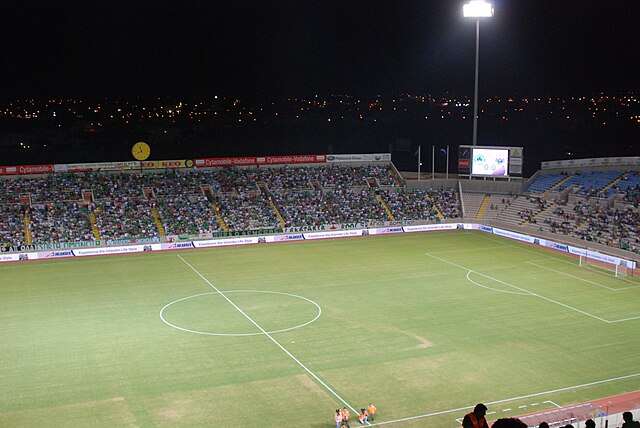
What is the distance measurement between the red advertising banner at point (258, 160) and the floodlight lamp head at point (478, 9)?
21.1 meters

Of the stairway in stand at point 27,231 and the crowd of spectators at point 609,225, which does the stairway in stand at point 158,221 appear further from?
the crowd of spectators at point 609,225

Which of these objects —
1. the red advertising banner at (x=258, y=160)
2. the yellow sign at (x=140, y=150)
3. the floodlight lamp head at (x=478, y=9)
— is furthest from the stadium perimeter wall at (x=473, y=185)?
the yellow sign at (x=140, y=150)

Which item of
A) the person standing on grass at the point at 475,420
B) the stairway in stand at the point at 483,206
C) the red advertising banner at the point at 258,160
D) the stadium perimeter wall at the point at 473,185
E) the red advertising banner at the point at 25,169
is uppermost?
the red advertising banner at the point at 258,160

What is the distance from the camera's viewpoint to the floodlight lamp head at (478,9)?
59562 millimetres

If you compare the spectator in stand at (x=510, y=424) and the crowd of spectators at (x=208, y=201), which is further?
the crowd of spectators at (x=208, y=201)

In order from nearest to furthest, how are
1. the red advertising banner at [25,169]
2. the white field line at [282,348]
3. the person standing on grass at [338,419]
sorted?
the person standing on grass at [338,419] < the white field line at [282,348] < the red advertising banner at [25,169]

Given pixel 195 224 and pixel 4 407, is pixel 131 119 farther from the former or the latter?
pixel 4 407

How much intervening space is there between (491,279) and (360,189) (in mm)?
26677

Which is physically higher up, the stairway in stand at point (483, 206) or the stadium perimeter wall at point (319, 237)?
the stairway in stand at point (483, 206)

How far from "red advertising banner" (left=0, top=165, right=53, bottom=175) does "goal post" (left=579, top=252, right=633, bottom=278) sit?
156 ft

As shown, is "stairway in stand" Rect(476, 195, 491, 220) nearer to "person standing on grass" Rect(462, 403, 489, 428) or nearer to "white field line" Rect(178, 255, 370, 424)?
"white field line" Rect(178, 255, 370, 424)

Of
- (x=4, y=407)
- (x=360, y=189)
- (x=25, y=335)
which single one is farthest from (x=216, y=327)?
(x=360, y=189)

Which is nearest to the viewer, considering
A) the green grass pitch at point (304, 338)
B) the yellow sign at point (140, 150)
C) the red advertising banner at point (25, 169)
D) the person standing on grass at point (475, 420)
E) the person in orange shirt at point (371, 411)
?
the person standing on grass at point (475, 420)

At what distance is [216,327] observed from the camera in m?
31.9
